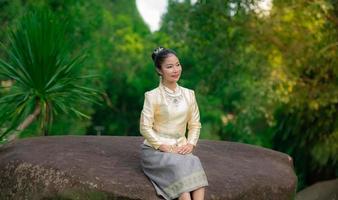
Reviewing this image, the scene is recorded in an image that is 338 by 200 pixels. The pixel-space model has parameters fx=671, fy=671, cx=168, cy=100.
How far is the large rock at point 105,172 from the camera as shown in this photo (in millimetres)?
5043

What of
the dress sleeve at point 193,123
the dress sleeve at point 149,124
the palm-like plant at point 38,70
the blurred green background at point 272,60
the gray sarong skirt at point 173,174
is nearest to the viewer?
the gray sarong skirt at point 173,174

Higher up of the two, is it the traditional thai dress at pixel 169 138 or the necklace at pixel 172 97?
the necklace at pixel 172 97

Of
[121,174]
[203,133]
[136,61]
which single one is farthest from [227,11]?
[136,61]

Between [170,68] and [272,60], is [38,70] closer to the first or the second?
[170,68]

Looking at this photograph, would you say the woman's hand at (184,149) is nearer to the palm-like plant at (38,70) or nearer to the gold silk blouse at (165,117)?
the gold silk blouse at (165,117)

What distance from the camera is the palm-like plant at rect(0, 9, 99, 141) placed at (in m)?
7.44

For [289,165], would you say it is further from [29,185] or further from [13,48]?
[13,48]

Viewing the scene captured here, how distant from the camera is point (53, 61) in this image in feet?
24.7

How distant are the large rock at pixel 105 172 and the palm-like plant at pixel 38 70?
98 cm

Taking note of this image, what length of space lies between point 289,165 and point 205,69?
770cm

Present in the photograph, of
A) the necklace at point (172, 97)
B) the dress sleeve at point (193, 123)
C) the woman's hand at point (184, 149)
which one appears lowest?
the woman's hand at point (184, 149)

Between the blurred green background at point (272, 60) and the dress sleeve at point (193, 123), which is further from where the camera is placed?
the blurred green background at point (272, 60)

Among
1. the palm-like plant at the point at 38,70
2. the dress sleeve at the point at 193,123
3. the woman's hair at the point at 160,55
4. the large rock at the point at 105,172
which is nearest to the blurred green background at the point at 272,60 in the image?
the palm-like plant at the point at 38,70

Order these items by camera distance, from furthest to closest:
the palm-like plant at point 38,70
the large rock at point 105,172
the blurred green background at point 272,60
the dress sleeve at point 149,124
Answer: the blurred green background at point 272,60 < the palm-like plant at point 38,70 < the dress sleeve at point 149,124 < the large rock at point 105,172
